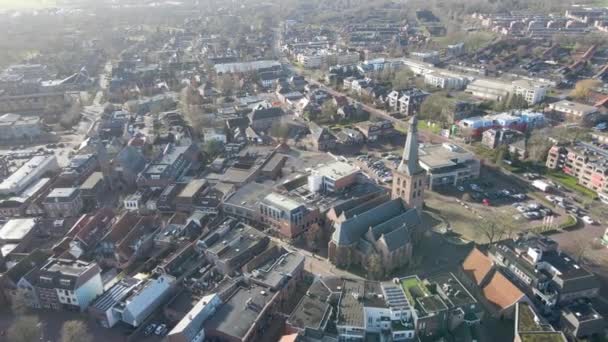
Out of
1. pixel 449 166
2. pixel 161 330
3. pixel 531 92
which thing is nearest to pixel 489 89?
pixel 531 92

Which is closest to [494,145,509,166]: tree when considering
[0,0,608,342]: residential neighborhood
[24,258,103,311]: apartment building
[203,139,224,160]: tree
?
[0,0,608,342]: residential neighborhood

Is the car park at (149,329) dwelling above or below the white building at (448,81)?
below

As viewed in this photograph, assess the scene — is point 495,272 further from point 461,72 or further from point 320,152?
point 461,72

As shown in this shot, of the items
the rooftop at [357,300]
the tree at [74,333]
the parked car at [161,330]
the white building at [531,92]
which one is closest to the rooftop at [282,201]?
the rooftop at [357,300]

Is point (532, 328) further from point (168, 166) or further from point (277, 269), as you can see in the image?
Answer: point (168, 166)

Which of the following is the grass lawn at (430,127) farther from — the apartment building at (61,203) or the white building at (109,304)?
the white building at (109,304)

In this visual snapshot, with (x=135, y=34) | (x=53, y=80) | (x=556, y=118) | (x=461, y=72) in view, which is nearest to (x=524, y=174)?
(x=556, y=118)

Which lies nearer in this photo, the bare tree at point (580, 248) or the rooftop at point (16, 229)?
the bare tree at point (580, 248)
